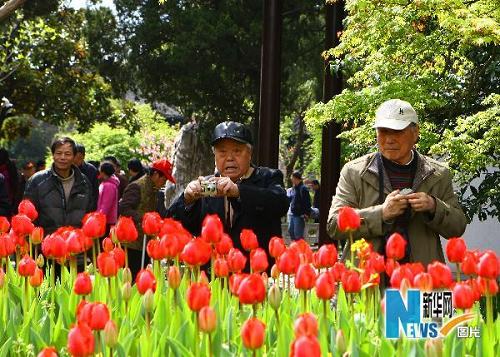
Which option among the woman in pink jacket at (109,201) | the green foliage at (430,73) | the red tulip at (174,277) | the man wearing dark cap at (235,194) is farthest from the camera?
the woman in pink jacket at (109,201)

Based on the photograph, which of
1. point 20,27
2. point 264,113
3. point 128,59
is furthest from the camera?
point 128,59

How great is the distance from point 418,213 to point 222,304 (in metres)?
1.16

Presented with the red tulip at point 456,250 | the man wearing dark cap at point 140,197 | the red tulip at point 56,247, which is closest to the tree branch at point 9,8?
the man wearing dark cap at point 140,197

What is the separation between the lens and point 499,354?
292cm

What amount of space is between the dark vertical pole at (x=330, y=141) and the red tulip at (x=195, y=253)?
35.3 ft

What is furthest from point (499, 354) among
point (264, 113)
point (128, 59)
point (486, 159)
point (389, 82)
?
point (128, 59)

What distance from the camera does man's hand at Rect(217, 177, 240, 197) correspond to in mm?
4527

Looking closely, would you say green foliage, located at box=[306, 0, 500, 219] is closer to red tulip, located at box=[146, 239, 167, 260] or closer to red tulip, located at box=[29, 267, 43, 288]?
red tulip, located at box=[146, 239, 167, 260]

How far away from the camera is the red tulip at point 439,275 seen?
2922 millimetres

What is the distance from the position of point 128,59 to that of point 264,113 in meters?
14.8

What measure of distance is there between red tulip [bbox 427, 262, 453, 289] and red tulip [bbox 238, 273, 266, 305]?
0.49 meters

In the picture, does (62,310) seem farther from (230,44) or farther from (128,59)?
(128,59)

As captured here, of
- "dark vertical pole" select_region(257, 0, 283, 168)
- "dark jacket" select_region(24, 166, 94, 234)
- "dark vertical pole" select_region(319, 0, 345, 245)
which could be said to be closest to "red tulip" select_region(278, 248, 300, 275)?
"dark jacket" select_region(24, 166, 94, 234)

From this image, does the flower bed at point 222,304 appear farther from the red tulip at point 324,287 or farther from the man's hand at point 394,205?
the man's hand at point 394,205
